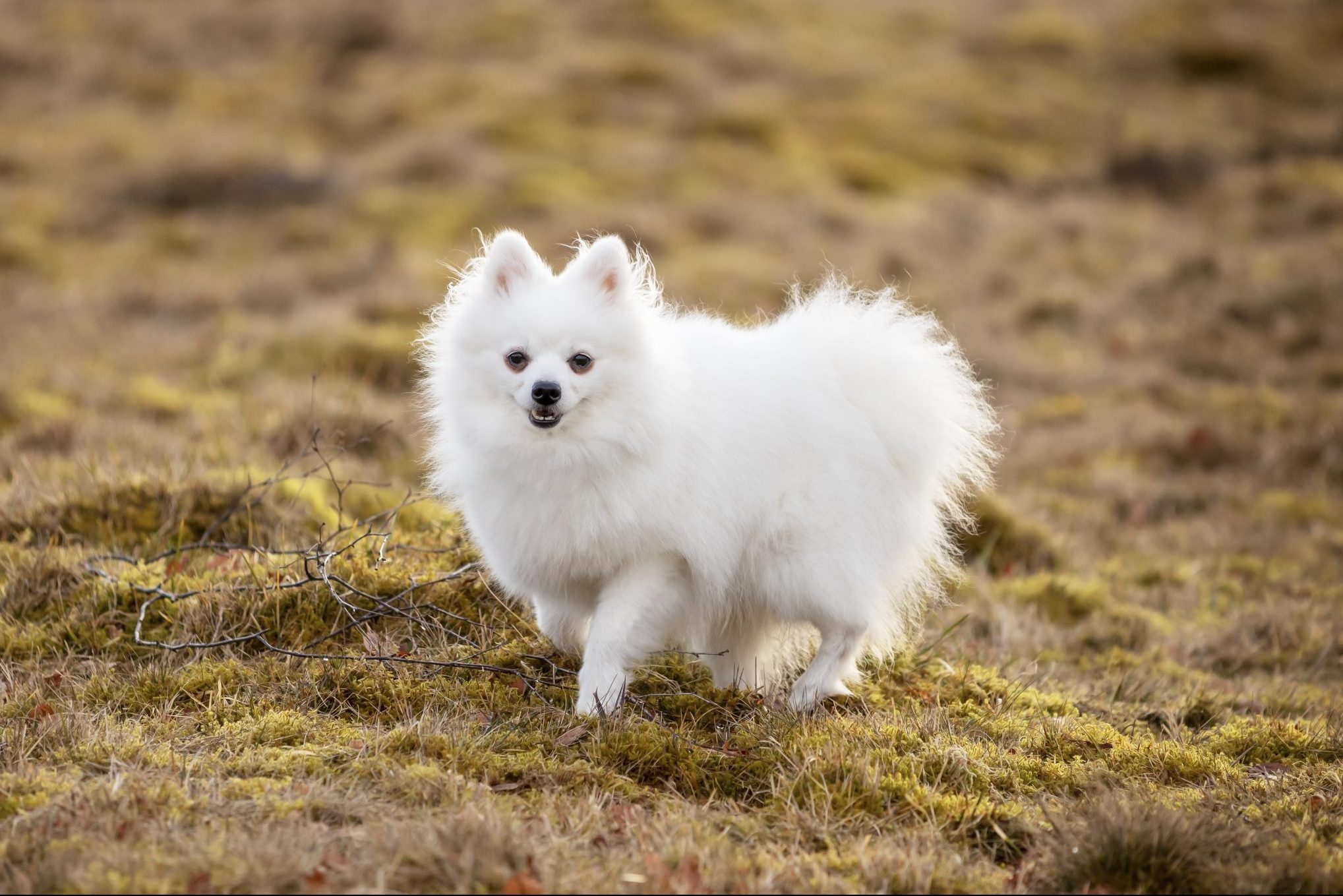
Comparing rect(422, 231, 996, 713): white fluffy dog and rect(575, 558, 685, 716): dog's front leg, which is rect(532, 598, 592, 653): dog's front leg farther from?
rect(575, 558, 685, 716): dog's front leg

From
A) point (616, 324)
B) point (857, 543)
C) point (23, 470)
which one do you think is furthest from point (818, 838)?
point (23, 470)

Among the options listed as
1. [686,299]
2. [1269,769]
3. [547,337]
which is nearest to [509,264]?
[547,337]

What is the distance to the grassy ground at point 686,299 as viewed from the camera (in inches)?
143

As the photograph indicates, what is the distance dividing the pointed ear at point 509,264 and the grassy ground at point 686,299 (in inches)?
62.4

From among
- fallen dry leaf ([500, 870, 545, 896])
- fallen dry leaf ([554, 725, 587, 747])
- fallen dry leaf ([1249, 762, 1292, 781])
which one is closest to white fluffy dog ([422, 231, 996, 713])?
fallen dry leaf ([554, 725, 587, 747])

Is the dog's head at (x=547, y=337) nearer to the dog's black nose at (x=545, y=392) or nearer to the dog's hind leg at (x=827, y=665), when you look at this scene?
the dog's black nose at (x=545, y=392)

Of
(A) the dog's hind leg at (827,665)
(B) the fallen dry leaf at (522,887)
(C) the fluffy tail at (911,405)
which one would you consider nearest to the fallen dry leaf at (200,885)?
(B) the fallen dry leaf at (522,887)

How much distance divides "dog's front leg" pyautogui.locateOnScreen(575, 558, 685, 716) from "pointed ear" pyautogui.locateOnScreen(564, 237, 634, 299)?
109 cm

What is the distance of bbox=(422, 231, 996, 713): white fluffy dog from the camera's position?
14.4 ft

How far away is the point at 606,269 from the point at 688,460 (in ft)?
2.70

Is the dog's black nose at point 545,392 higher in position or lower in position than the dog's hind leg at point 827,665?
higher

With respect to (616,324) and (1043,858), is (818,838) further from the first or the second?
(616,324)

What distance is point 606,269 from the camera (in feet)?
14.7

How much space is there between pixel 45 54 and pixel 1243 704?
76.8 ft
